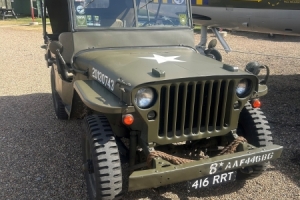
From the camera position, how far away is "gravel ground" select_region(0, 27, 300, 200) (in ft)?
11.8

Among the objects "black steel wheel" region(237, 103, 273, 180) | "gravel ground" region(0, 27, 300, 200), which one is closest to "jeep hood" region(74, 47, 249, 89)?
"black steel wheel" region(237, 103, 273, 180)

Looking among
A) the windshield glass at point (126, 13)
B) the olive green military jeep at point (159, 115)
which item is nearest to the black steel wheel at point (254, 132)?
the olive green military jeep at point (159, 115)

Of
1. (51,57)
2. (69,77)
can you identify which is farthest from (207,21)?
(69,77)

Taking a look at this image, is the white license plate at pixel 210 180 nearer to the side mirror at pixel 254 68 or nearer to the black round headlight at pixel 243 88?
the black round headlight at pixel 243 88

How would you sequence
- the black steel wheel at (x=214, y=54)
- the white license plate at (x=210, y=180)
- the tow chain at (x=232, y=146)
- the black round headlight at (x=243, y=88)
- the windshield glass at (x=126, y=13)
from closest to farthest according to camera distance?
1. the white license plate at (x=210, y=180)
2. the black round headlight at (x=243, y=88)
3. the tow chain at (x=232, y=146)
4. the windshield glass at (x=126, y=13)
5. the black steel wheel at (x=214, y=54)

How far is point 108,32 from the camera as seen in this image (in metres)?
4.14

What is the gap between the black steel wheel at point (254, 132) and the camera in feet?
11.5

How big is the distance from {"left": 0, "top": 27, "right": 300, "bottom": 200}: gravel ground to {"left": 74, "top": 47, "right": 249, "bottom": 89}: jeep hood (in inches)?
46.6

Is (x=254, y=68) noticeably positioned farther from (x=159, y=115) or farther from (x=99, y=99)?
(x=99, y=99)

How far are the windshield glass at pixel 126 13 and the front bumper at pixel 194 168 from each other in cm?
194

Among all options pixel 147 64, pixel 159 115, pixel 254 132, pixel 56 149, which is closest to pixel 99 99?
pixel 159 115

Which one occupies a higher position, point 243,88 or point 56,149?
point 243,88

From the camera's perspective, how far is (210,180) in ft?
10.1

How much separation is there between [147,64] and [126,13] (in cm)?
110
